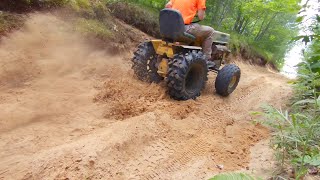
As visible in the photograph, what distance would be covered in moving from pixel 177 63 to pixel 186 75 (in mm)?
272

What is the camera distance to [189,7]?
4727 millimetres

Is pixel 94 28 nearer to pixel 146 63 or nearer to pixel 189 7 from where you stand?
pixel 146 63

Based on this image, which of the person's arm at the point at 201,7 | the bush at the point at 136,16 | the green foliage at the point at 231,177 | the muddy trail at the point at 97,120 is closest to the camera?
the green foliage at the point at 231,177

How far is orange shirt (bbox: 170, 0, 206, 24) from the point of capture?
4.68 m

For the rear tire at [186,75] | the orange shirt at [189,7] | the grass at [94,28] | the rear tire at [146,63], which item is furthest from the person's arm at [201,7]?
the grass at [94,28]

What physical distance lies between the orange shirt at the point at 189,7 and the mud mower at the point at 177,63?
285mm

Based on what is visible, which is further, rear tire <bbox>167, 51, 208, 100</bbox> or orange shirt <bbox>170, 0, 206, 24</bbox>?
orange shirt <bbox>170, 0, 206, 24</bbox>

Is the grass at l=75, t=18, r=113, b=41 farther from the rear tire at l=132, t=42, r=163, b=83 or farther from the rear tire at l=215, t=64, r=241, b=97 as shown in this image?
the rear tire at l=215, t=64, r=241, b=97

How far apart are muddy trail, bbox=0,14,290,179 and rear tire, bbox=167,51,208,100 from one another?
8.2 inches

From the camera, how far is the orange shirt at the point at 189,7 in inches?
184

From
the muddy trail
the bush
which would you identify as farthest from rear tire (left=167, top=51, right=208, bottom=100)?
the bush

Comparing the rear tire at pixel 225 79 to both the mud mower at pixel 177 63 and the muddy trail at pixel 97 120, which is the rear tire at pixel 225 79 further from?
the muddy trail at pixel 97 120

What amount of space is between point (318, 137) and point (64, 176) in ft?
7.22

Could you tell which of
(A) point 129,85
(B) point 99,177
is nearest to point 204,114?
(A) point 129,85
